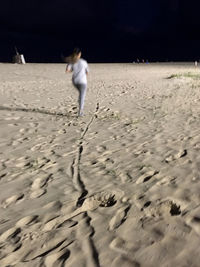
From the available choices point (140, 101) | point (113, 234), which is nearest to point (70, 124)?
point (140, 101)

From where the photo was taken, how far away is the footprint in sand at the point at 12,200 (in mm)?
3955

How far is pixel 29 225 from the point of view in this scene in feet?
11.2

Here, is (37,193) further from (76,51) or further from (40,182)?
(76,51)

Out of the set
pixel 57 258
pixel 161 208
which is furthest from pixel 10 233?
pixel 161 208

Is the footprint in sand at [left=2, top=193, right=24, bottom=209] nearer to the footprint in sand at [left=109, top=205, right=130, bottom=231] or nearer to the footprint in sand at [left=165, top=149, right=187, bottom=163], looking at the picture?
the footprint in sand at [left=109, top=205, right=130, bottom=231]

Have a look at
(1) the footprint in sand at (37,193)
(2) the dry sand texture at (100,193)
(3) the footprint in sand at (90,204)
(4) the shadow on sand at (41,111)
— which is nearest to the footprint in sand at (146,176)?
(2) the dry sand texture at (100,193)

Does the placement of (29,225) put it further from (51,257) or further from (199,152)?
(199,152)

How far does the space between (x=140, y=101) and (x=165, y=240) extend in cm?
980

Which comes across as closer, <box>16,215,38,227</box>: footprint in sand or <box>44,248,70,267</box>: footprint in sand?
<box>44,248,70,267</box>: footprint in sand

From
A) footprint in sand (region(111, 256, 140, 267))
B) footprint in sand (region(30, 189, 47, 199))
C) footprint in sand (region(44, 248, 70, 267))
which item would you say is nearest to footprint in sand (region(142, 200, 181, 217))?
footprint in sand (region(111, 256, 140, 267))

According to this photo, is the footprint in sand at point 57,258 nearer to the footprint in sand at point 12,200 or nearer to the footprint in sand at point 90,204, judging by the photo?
the footprint in sand at point 90,204

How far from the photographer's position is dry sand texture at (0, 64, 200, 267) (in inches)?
114

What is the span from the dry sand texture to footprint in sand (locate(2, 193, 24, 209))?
1 cm

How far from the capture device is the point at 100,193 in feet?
13.4
